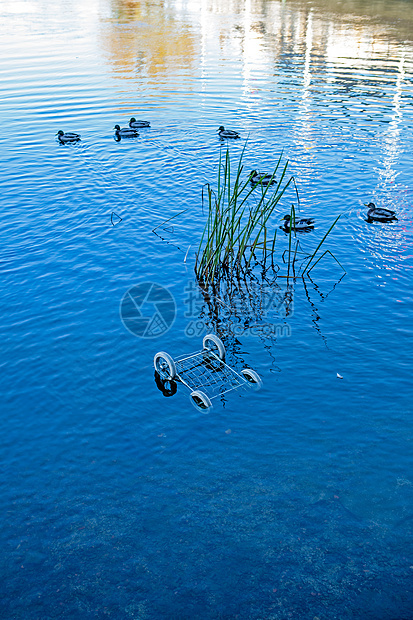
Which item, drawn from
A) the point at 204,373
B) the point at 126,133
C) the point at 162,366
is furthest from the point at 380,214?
the point at 126,133

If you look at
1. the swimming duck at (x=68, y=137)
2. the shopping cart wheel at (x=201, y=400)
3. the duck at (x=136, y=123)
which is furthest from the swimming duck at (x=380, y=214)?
the swimming duck at (x=68, y=137)

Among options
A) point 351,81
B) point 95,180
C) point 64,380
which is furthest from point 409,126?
point 64,380

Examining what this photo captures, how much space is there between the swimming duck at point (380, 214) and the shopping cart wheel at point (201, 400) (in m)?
11.2

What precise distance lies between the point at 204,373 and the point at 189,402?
944mm

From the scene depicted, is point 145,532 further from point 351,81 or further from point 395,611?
point 351,81

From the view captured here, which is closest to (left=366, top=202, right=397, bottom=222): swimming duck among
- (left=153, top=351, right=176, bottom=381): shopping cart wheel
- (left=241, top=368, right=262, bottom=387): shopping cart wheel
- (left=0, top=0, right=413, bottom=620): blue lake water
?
(left=0, top=0, right=413, bottom=620): blue lake water

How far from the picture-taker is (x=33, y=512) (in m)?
9.90

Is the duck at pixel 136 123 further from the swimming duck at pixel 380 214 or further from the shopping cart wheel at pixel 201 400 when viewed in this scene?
the shopping cart wheel at pixel 201 400

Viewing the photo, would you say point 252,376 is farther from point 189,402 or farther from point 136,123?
point 136,123

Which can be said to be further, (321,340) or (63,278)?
(63,278)

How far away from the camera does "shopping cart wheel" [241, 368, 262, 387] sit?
12495 mm

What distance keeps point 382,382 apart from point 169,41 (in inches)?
1931

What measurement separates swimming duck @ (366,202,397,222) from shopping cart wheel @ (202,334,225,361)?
9.56 m

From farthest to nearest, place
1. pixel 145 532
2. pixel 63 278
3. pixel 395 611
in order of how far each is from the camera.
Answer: pixel 63 278 < pixel 145 532 < pixel 395 611
